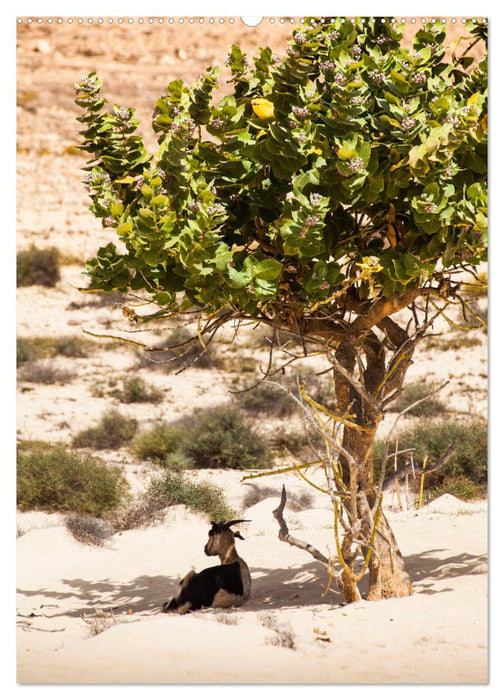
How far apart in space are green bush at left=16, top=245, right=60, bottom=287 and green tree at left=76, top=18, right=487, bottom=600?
1641 centimetres

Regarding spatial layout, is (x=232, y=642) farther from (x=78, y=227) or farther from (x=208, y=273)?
(x=78, y=227)

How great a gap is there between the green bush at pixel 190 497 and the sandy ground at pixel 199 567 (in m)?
0.23

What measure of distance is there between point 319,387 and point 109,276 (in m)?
12.2

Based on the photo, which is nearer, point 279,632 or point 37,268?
point 279,632

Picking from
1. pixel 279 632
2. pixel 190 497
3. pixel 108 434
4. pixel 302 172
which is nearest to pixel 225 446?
pixel 108 434

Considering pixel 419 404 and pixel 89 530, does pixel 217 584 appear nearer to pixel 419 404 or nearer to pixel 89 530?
pixel 89 530

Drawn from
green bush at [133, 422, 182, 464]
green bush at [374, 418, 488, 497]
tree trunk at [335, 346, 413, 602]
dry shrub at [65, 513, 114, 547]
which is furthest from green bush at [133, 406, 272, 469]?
tree trunk at [335, 346, 413, 602]

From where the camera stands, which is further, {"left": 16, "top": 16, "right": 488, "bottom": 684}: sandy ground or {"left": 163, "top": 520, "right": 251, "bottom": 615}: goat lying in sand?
{"left": 163, "top": 520, "right": 251, "bottom": 615}: goat lying in sand

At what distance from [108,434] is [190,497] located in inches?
183

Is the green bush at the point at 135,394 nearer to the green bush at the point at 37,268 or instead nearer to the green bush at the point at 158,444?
the green bush at the point at 158,444

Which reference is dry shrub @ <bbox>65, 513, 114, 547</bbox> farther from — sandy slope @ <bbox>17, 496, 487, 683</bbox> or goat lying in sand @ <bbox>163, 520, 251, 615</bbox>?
goat lying in sand @ <bbox>163, 520, 251, 615</bbox>

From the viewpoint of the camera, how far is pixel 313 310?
543cm

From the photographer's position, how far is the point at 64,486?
40.0 feet

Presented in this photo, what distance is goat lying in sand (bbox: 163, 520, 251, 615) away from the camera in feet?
21.5
